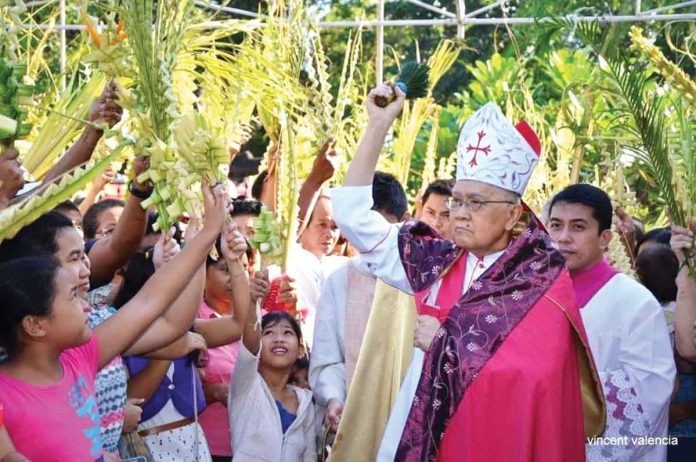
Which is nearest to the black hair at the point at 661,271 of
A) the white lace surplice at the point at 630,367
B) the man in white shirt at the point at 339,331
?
the white lace surplice at the point at 630,367

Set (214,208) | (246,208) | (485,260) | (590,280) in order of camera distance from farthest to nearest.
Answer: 1. (246,208)
2. (590,280)
3. (485,260)
4. (214,208)

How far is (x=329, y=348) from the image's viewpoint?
18.0 feet

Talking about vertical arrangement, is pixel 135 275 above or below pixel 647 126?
below

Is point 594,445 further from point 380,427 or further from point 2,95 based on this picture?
point 2,95

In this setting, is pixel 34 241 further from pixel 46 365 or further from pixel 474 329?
pixel 474 329

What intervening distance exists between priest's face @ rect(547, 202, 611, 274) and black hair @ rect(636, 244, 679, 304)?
96cm

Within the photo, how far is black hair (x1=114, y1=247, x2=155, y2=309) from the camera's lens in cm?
477

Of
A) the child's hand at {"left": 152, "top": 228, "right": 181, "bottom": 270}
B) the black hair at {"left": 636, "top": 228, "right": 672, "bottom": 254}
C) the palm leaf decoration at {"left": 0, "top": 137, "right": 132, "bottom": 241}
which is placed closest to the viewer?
the palm leaf decoration at {"left": 0, "top": 137, "right": 132, "bottom": 241}

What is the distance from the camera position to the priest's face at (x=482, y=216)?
4410 mm

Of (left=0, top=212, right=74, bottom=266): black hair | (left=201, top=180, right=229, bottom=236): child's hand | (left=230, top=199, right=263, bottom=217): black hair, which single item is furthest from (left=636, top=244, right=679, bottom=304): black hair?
(left=0, top=212, right=74, bottom=266): black hair

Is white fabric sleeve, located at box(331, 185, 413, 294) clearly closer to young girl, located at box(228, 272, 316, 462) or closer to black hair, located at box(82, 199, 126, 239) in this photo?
young girl, located at box(228, 272, 316, 462)

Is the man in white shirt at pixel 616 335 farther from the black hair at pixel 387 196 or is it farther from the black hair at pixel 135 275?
the black hair at pixel 135 275

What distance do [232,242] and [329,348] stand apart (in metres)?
1.23

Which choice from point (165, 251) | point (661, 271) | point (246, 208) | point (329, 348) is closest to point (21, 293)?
point (165, 251)
